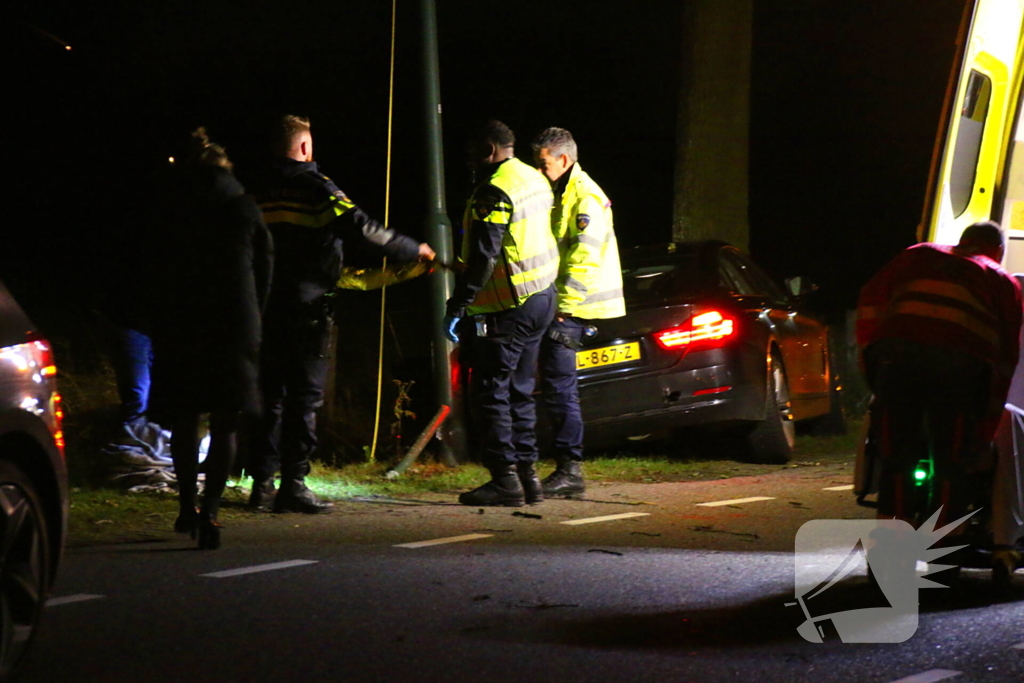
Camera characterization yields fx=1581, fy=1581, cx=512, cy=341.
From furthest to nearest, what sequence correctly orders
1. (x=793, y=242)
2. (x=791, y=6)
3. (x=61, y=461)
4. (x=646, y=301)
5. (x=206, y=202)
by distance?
(x=793, y=242)
(x=791, y=6)
(x=646, y=301)
(x=206, y=202)
(x=61, y=461)

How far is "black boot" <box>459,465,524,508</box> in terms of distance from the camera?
8.23m

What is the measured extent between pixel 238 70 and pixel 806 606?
25.9m

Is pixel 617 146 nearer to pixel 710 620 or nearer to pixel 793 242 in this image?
pixel 793 242

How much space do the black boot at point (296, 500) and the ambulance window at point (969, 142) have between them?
338 centimetres

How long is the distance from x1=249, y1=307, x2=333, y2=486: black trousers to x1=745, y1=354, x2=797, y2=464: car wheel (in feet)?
11.1

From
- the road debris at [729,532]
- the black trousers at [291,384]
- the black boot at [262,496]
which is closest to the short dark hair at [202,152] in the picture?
the black trousers at [291,384]

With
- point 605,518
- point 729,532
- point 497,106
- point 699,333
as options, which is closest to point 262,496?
point 605,518

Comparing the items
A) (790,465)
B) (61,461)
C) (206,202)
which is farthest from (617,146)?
(61,461)

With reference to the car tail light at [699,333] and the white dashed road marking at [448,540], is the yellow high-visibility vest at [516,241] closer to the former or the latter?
the white dashed road marking at [448,540]

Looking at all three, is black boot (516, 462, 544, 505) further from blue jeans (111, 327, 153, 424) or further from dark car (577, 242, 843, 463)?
blue jeans (111, 327, 153, 424)

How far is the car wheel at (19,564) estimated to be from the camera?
4219 mm

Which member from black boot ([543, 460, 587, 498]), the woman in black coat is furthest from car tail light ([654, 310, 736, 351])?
the woman in black coat

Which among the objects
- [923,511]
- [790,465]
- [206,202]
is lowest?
[790,465]

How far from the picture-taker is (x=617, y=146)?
111ft
